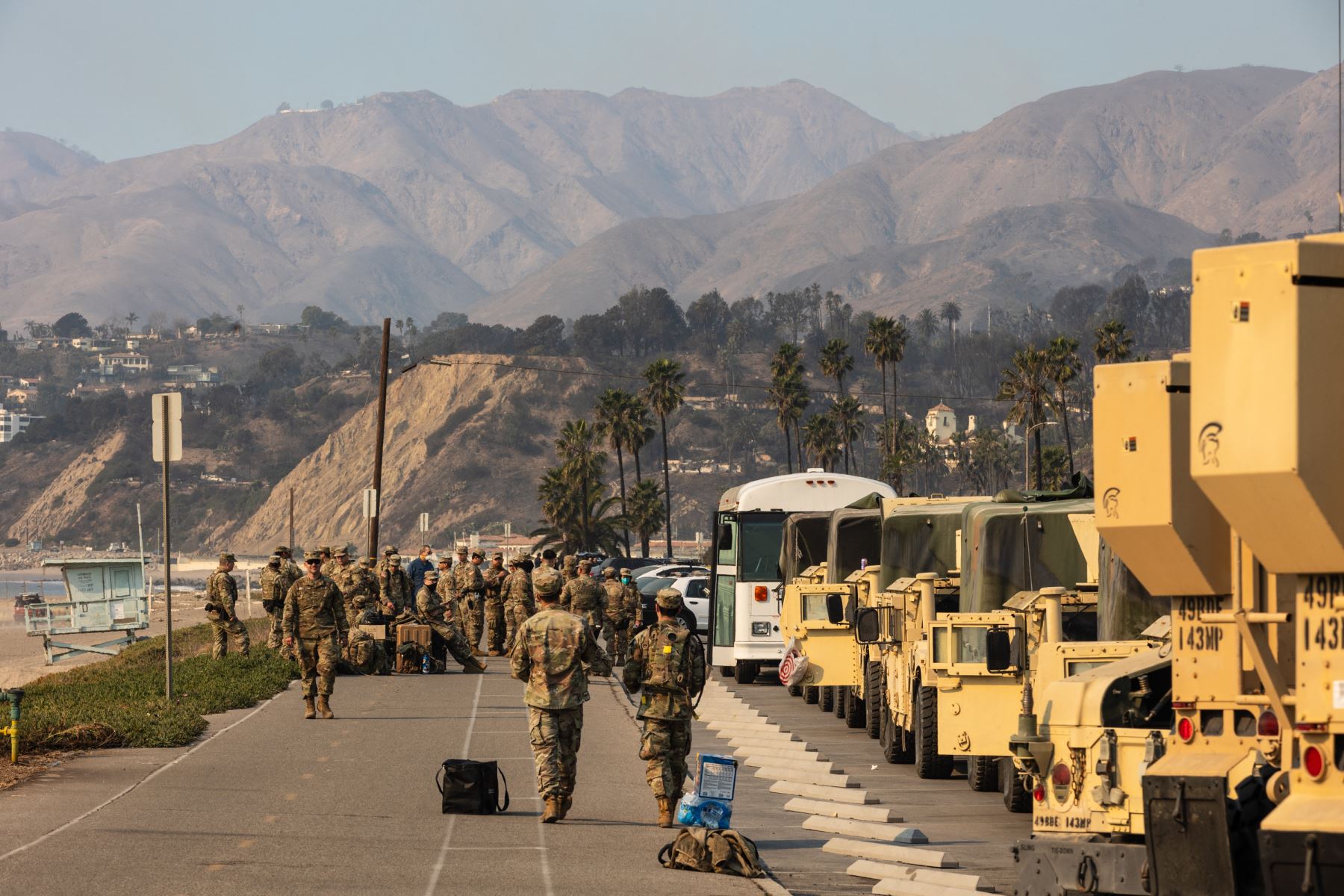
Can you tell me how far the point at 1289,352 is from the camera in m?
7.15

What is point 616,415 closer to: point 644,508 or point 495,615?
point 644,508

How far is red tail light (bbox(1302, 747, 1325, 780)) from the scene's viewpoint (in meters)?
7.38

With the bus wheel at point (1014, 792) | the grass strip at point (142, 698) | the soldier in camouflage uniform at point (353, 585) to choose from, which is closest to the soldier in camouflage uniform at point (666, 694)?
the bus wheel at point (1014, 792)

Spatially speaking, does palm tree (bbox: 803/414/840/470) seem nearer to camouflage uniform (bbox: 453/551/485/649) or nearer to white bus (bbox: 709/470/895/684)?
camouflage uniform (bbox: 453/551/485/649)

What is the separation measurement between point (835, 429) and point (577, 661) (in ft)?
346

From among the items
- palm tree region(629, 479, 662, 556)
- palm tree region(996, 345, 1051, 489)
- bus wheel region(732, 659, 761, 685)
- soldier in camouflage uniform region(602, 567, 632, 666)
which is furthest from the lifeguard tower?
palm tree region(629, 479, 662, 556)

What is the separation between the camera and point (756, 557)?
2988 cm

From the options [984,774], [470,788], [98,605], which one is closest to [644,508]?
[98,605]

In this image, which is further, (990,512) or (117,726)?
(117,726)

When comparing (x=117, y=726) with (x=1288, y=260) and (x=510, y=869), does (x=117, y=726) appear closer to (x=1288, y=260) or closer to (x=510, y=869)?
(x=510, y=869)

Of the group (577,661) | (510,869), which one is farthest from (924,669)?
(510,869)

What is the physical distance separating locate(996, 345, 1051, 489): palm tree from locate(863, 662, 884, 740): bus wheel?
226 ft

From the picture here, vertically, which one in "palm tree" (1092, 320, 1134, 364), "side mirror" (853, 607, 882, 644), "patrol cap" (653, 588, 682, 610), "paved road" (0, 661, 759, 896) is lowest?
"paved road" (0, 661, 759, 896)

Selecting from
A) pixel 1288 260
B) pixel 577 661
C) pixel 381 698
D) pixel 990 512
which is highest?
pixel 1288 260
